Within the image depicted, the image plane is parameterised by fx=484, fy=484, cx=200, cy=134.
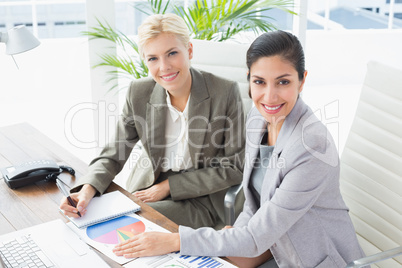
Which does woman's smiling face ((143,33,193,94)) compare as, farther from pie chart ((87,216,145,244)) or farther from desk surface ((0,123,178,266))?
pie chart ((87,216,145,244))

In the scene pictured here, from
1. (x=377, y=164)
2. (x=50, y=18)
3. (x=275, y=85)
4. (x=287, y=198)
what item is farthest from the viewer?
(x=50, y=18)

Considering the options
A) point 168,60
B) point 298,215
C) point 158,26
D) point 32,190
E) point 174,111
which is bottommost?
point 32,190

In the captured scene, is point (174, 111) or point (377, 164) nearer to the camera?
point (377, 164)

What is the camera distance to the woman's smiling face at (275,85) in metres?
1.55

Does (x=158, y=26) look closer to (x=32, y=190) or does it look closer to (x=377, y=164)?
(x=32, y=190)

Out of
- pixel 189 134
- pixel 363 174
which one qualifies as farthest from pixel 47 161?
pixel 363 174

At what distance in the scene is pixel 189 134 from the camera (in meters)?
2.07

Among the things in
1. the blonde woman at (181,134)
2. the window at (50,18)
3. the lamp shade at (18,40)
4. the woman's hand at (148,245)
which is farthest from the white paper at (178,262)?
the window at (50,18)

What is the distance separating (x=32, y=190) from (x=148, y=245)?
652mm

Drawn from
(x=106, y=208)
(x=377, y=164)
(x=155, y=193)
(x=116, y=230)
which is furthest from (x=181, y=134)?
(x=377, y=164)

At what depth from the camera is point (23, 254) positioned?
1405 millimetres

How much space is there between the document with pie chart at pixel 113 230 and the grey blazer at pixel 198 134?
0.44m

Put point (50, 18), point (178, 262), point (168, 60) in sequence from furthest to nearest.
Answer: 1. point (50, 18)
2. point (168, 60)
3. point (178, 262)

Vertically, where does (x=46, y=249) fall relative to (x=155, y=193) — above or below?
above
